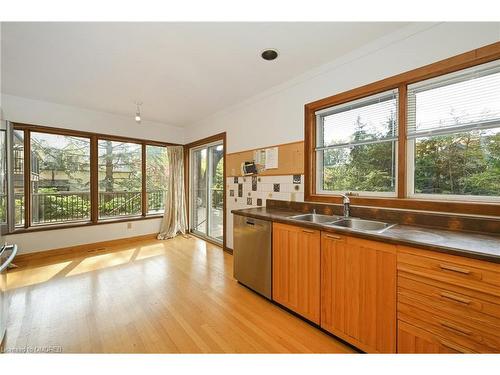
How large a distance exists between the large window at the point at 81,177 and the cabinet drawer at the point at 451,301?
4.61 metres

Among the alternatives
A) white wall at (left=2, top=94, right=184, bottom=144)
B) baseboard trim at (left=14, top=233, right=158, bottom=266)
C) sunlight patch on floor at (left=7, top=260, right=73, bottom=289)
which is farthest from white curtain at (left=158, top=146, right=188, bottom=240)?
sunlight patch on floor at (left=7, top=260, right=73, bottom=289)

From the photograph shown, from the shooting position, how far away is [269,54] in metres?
2.16

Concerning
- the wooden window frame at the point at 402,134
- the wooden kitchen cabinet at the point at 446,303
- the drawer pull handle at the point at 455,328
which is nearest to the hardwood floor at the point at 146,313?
the wooden kitchen cabinet at the point at 446,303

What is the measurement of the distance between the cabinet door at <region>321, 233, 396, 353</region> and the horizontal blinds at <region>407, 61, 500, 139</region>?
1.14 metres

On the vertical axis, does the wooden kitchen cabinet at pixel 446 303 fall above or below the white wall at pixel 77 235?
above

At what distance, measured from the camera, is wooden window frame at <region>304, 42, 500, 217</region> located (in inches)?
59.1

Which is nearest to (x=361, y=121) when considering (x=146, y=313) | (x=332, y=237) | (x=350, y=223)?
(x=350, y=223)

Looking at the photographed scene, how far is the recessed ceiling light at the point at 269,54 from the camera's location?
211 cm

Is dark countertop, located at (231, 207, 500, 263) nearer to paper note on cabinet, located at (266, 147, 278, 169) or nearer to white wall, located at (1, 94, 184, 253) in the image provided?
paper note on cabinet, located at (266, 147, 278, 169)

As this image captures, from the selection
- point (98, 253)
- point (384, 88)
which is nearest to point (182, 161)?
point (98, 253)

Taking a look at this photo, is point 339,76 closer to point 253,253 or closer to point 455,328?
point 253,253

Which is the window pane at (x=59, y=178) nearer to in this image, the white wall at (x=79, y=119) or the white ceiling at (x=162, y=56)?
the white wall at (x=79, y=119)
